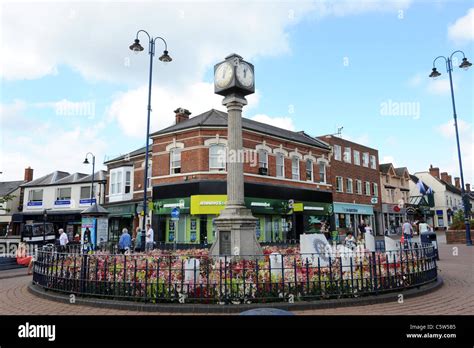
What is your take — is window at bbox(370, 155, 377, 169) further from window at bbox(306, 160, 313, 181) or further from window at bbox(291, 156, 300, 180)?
window at bbox(291, 156, 300, 180)

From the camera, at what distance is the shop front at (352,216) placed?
34.1m

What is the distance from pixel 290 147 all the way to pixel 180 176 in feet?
32.0

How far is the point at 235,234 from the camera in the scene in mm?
10289

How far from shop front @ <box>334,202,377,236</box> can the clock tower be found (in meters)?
22.5

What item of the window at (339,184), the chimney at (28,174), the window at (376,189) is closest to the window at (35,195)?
the chimney at (28,174)

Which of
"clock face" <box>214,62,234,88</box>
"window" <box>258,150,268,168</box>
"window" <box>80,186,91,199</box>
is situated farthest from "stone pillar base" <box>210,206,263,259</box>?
"window" <box>80,186,91,199</box>

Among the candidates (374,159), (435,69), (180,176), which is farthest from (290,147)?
(374,159)

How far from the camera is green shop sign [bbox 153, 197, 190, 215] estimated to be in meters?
24.5

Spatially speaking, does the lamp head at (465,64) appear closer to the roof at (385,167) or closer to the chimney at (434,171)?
the roof at (385,167)

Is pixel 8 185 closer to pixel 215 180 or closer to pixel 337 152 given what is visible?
pixel 215 180

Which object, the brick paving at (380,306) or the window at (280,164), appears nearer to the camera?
the brick paving at (380,306)

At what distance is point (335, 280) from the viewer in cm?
717

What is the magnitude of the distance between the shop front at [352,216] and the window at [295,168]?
633 cm
